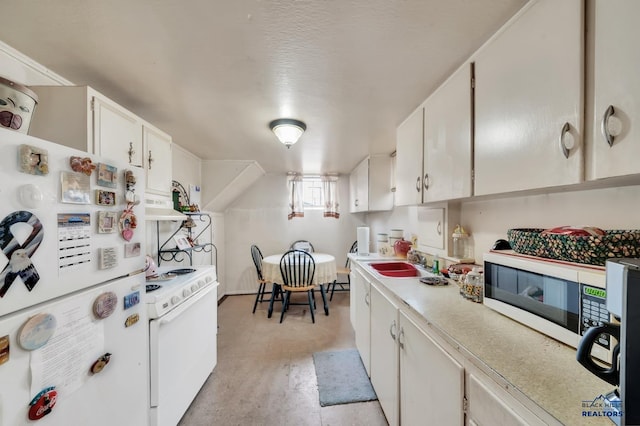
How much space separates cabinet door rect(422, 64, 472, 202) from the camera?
1161 mm

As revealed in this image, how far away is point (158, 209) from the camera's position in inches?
71.0

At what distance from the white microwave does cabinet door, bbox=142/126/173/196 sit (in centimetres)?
214

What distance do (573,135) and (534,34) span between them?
1.33 ft

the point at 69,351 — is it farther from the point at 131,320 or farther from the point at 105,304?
the point at 131,320

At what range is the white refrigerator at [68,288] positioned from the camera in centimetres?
66

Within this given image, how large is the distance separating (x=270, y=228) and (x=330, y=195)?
1.24 metres

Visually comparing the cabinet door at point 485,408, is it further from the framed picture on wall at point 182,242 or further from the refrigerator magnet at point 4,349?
the framed picture on wall at point 182,242

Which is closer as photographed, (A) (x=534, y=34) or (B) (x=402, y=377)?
(A) (x=534, y=34)

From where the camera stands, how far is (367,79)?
1312 millimetres

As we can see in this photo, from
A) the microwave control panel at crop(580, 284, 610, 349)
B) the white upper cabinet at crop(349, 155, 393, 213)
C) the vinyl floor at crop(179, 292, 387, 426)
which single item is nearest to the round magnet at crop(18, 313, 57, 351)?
the vinyl floor at crop(179, 292, 387, 426)

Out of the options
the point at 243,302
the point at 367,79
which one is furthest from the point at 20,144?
the point at 243,302

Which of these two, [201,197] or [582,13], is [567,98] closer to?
[582,13]

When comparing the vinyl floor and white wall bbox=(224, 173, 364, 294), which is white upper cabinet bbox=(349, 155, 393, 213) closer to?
white wall bbox=(224, 173, 364, 294)

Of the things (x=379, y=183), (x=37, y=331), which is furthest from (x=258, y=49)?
(x=379, y=183)
